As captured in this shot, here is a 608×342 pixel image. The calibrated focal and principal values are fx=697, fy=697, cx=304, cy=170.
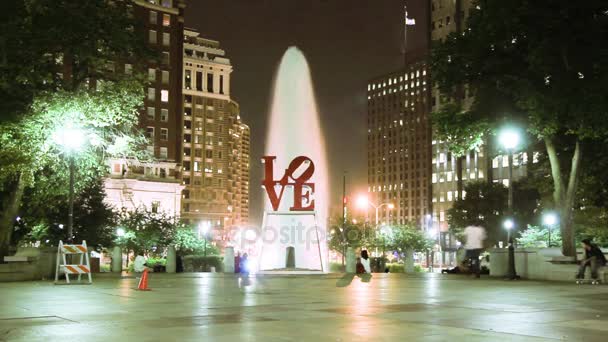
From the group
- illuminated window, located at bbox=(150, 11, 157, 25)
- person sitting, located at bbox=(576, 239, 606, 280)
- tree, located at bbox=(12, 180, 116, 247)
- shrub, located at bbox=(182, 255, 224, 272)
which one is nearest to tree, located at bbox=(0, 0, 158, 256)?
tree, located at bbox=(12, 180, 116, 247)

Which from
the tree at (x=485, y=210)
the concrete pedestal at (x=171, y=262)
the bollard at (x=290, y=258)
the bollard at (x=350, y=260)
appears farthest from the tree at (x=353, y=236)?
the concrete pedestal at (x=171, y=262)

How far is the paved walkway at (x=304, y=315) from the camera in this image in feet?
38.4

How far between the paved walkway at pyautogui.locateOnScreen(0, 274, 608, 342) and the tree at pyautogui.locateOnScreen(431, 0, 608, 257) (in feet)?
32.0

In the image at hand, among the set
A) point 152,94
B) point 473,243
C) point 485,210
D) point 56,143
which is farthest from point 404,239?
point 152,94

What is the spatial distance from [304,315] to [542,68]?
19.2 m

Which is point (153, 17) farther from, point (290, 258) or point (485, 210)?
point (290, 258)

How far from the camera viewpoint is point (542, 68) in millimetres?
29531

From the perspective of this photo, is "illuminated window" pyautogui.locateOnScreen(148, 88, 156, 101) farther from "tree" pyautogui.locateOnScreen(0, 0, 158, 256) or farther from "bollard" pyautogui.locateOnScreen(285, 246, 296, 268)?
"tree" pyautogui.locateOnScreen(0, 0, 158, 256)

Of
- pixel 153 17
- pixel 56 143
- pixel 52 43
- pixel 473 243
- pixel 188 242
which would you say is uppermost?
pixel 153 17

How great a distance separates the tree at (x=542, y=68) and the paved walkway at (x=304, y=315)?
9.77 m

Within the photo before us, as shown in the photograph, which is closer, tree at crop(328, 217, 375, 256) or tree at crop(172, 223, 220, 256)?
tree at crop(172, 223, 220, 256)

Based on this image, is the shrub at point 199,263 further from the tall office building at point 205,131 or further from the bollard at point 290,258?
the tall office building at point 205,131

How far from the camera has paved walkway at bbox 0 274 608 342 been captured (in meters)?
11.7

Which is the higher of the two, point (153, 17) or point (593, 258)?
point (153, 17)
